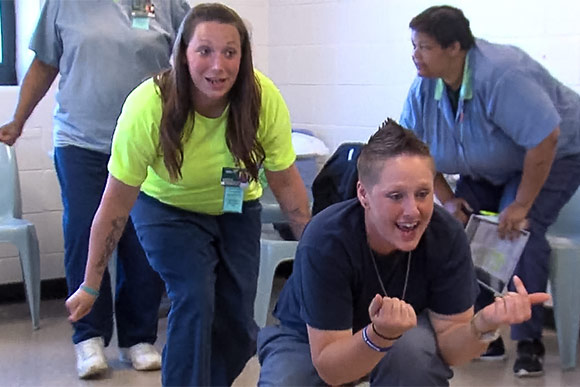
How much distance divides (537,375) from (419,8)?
1584 mm

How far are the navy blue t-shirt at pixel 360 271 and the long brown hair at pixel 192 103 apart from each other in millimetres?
447

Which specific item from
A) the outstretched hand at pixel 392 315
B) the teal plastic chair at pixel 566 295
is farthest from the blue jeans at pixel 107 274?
the outstretched hand at pixel 392 315

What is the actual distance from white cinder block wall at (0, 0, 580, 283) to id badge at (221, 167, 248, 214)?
1.57 meters

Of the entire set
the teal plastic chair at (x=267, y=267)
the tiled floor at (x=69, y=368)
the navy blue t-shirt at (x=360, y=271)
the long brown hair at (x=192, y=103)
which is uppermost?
the long brown hair at (x=192, y=103)

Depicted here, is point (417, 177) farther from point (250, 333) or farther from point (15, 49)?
point (15, 49)

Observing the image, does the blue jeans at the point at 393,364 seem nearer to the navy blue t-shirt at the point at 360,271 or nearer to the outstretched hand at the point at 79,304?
the navy blue t-shirt at the point at 360,271

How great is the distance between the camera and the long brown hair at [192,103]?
7.38 feet

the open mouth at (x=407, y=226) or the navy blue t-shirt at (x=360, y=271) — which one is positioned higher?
the open mouth at (x=407, y=226)

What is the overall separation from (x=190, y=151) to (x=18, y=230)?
1.53 m

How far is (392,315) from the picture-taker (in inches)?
64.9

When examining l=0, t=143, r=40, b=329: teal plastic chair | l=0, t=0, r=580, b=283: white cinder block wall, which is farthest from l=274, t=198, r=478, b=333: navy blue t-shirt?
l=0, t=143, r=40, b=329: teal plastic chair

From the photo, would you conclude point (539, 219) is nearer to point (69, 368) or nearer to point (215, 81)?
point (215, 81)

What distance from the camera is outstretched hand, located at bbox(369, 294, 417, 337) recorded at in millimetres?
1645

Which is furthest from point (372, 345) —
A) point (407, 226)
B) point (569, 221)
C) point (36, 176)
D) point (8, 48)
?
point (8, 48)
